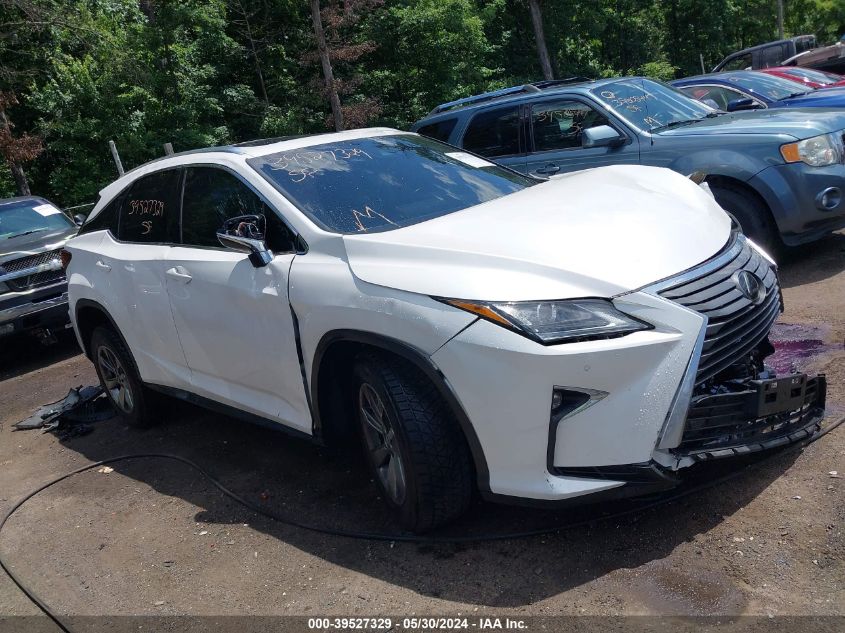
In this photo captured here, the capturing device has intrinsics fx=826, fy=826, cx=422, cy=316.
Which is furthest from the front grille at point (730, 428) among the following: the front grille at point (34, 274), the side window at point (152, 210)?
the front grille at point (34, 274)

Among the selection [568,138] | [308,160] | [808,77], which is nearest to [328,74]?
[808,77]

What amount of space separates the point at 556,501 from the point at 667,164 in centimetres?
466

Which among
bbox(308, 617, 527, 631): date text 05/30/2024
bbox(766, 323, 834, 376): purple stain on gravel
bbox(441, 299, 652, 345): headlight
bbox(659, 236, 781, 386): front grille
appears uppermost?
bbox(441, 299, 652, 345): headlight

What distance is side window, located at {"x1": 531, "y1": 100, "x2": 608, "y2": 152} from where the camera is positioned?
7.57 meters

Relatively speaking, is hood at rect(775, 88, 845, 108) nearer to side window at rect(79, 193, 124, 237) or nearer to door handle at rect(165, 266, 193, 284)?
side window at rect(79, 193, 124, 237)

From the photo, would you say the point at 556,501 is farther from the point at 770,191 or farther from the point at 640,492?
the point at 770,191

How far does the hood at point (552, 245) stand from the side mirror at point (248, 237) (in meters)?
0.49

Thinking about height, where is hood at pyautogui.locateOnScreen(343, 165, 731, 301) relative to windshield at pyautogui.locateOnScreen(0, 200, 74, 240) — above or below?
above

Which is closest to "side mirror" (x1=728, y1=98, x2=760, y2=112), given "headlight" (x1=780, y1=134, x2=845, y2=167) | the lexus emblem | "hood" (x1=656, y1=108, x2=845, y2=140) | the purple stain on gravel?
"hood" (x1=656, y1=108, x2=845, y2=140)

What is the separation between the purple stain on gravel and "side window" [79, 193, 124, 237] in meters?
4.19

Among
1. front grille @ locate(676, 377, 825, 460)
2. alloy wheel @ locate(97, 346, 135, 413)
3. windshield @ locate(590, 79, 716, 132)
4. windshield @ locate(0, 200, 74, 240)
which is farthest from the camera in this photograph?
windshield @ locate(0, 200, 74, 240)

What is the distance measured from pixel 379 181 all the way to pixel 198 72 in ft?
58.1

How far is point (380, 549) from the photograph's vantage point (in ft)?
11.8

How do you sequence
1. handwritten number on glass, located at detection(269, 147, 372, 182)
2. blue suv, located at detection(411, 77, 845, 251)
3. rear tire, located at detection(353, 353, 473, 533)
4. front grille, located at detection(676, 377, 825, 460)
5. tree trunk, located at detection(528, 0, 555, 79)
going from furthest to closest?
tree trunk, located at detection(528, 0, 555, 79) → blue suv, located at detection(411, 77, 845, 251) → handwritten number on glass, located at detection(269, 147, 372, 182) → rear tire, located at detection(353, 353, 473, 533) → front grille, located at detection(676, 377, 825, 460)
